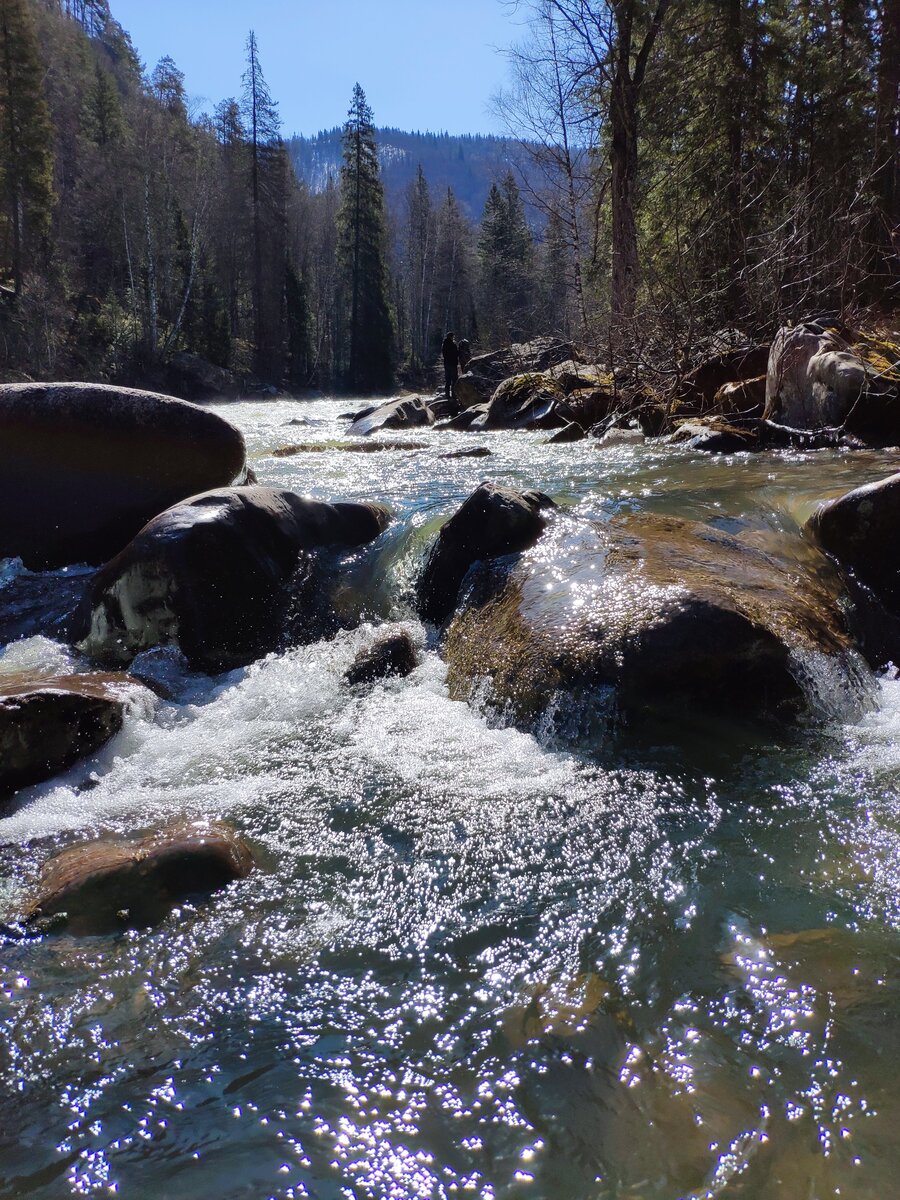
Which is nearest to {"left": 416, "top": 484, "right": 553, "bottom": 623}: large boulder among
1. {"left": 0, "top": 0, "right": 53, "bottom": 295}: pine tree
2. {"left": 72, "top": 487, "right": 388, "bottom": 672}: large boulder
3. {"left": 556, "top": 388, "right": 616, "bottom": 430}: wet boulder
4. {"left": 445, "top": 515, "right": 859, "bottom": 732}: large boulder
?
{"left": 445, "top": 515, "right": 859, "bottom": 732}: large boulder

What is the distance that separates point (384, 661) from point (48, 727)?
1.76 metres

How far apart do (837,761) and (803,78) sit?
1731 centimetres

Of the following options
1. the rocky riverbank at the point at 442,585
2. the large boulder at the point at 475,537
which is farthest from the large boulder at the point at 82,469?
the large boulder at the point at 475,537

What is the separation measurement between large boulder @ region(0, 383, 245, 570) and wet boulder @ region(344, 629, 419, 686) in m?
2.88

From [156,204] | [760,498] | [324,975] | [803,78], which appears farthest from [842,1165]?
[156,204]

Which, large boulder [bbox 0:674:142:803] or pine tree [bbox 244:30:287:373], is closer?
large boulder [bbox 0:674:142:803]

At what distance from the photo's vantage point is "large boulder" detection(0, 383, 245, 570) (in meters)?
6.61

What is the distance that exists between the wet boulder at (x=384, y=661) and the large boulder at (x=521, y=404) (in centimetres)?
925

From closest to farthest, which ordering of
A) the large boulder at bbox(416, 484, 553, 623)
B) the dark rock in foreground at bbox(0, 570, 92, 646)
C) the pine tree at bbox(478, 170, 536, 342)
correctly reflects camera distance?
the large boulder at bbox(416, 484, 553, 623) < the dark rock in foreground at bbox(0, 570, 92, 646) < the pine tree at bbox(478, 170, 536, 342)

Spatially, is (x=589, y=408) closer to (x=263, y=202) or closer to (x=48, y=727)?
(x=48, y=727)

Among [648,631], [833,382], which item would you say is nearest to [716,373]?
[833,382]

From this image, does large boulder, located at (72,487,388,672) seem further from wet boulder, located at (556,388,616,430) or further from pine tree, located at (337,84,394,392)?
pine tree, located at (337,84,394,392)

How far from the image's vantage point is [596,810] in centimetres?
315

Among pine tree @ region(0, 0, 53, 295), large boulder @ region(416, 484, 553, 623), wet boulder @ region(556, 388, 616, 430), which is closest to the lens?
large boulder @ region(416, 484, 553, 623)
